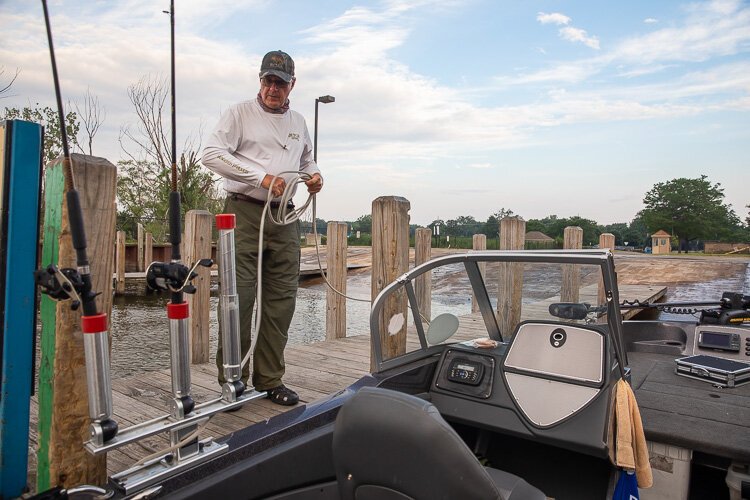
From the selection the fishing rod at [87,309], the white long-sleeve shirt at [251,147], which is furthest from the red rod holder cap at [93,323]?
the white long-sleeve shirt at [251,147]

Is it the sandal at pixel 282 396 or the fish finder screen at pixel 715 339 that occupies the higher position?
the fish finder screen at pixel 715 339

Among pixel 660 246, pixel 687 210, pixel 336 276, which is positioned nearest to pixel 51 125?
pixel 336 276

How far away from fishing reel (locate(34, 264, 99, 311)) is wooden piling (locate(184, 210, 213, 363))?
2.36 metres

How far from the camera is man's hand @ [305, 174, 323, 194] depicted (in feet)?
9.68

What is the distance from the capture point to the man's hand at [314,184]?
2951mm

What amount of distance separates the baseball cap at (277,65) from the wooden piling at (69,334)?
3.87ft

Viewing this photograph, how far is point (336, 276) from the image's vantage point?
542 cm

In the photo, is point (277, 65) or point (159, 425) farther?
point (277, 65)

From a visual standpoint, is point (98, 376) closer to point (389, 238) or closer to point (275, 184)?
point (275, 184)

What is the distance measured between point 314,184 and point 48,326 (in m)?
1.51

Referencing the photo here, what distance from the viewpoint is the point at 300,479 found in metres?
1.91

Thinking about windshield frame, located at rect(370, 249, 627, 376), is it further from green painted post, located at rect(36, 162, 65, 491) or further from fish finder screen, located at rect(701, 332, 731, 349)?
fish finder screen, located at rect(701, 332, 731, 349)

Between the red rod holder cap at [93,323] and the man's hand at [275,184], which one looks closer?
the red rod holder cap at [93,323]

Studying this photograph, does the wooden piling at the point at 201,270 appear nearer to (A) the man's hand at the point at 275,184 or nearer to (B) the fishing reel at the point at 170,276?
(A) the man's hand at the point at 275,184
